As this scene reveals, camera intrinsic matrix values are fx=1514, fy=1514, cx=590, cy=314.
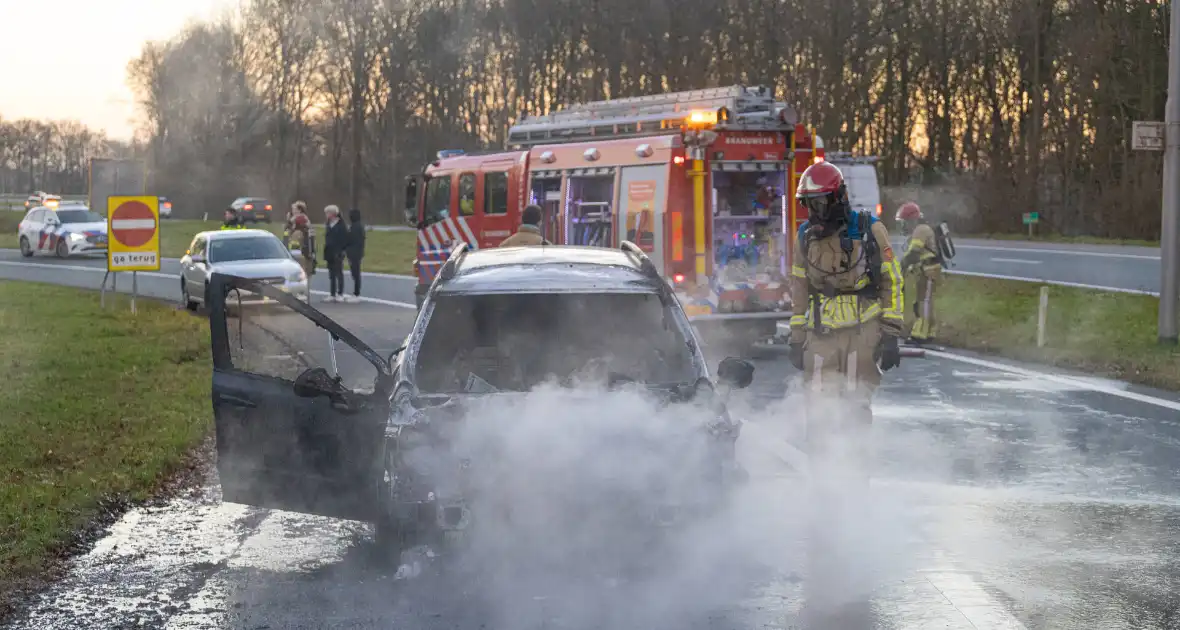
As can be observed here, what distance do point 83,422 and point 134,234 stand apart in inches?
389

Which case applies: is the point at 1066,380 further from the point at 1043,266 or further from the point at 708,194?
the point at 1043,266

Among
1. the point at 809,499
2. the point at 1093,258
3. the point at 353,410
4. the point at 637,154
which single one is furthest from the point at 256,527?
the point at 1093,258

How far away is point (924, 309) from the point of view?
62.1ft

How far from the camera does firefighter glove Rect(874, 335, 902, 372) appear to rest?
830 cm

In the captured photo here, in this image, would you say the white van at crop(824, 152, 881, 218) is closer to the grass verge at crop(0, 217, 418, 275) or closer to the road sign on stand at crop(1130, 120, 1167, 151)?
the grass verge at crop(0, 217, 418, 275)

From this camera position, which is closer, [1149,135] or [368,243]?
[1149,135]

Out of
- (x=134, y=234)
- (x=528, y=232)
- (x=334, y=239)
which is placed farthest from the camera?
(x=334, y=239)

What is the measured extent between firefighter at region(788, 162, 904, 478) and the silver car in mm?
16559

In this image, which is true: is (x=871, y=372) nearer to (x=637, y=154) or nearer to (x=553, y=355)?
(x=553, y=355)

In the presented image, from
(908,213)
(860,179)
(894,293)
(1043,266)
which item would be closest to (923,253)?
(908,213)

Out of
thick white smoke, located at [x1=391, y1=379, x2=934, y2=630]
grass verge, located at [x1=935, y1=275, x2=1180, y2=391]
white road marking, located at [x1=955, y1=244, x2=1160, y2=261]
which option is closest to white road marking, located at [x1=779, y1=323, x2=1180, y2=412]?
grass verge, located at [x1=935, y1=275, x2=1180, y2=391]

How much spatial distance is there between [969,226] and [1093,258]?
1527 centimetres

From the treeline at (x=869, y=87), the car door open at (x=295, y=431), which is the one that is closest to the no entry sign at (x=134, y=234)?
the treeline at (x=869, y=87)

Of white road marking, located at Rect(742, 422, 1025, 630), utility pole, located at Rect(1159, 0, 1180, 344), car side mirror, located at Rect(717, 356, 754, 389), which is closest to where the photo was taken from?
white road marking, located at Rect(742, 422, 1025, 630)
